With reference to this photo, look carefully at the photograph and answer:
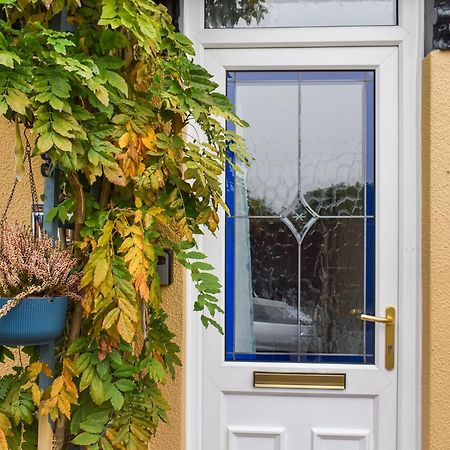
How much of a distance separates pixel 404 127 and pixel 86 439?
1517 mm

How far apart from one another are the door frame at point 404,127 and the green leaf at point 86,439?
0.68m

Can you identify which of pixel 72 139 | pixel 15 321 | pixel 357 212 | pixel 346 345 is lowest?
pixel 346 345

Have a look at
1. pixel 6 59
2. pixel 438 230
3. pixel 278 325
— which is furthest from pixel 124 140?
pixel 438 230

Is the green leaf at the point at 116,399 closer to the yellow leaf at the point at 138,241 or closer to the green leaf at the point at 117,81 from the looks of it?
the yellow leaf at the point at 138,241

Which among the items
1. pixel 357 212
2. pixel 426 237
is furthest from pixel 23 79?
pixel 426 237

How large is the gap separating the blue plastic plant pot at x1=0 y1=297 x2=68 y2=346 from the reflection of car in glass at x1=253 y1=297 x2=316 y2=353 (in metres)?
0.92

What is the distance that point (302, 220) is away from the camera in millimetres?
2092

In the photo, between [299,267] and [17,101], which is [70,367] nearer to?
[17,101]

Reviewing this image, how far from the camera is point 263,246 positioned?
210 cm

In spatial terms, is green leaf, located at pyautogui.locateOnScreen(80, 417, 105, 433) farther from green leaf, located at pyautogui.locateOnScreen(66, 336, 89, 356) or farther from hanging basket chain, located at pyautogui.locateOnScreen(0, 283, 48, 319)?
hanging basket chain, located at pyautogui.locateOnScreen(0, 283, 48, 319)

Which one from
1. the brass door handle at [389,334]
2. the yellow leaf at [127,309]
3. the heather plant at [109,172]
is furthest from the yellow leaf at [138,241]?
the brass door handle at [389,334]

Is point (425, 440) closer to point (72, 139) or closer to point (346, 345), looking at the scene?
Answer: point (346, 345)

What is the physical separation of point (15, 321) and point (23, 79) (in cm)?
59

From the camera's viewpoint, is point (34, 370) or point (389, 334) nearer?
point (34, 370)
